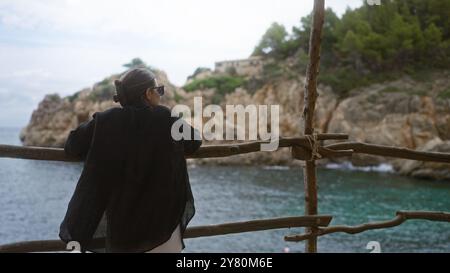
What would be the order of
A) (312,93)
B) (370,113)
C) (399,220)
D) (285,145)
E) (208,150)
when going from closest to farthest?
(208,150) → (285,145) → (312,93) → (399,220) → (370,113)

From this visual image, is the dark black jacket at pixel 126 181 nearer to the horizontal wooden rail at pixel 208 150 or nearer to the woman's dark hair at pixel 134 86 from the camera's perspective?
the woman's dark hair at pixel 134 86

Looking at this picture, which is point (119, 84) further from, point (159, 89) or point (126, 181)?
point (126, 181)

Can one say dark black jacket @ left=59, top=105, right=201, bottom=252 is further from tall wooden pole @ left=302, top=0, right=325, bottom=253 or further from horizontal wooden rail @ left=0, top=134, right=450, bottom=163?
tall wooden pole @ left=302, top=0, right=325, bottom=253

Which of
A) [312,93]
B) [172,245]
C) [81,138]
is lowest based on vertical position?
[172,245]

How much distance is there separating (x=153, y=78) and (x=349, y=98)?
93.8 feet

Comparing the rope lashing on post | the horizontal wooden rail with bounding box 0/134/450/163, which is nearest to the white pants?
the horizontal wooden rail with bounding box 0/134/450/163

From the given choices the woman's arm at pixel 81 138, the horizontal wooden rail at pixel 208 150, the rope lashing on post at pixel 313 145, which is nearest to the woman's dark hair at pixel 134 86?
the woman's arm at pixel 81 138

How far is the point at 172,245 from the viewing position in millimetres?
1812

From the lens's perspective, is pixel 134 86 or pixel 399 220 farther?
pixel 399 220

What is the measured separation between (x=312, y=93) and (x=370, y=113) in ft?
86.4

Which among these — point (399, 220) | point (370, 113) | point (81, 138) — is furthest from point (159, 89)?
point (370, 113)

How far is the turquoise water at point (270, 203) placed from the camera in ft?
41.6

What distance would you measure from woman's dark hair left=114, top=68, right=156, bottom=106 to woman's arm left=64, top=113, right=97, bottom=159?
12 cm

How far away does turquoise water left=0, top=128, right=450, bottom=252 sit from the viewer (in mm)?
12680
